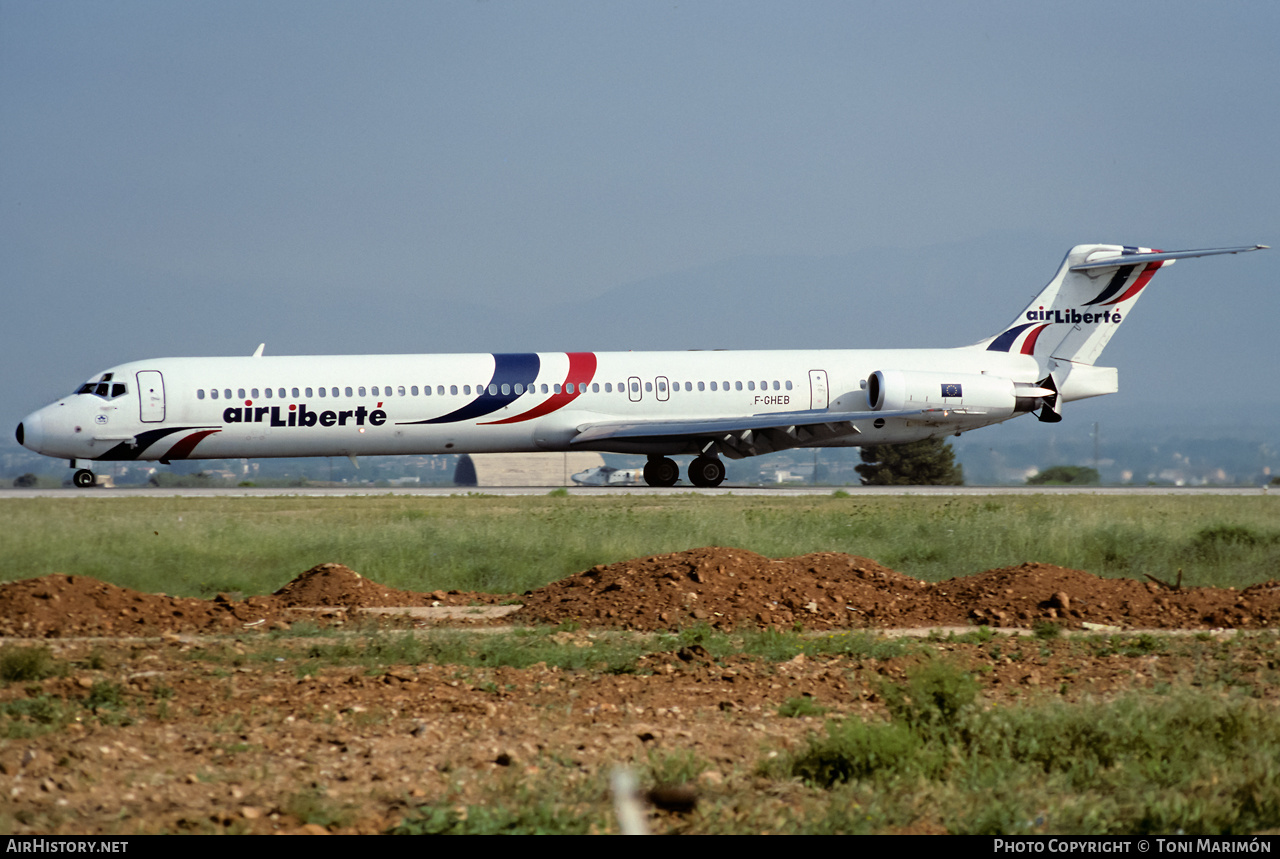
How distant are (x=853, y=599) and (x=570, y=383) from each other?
19248mm

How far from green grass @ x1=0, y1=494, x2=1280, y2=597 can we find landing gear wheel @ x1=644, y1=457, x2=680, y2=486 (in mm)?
9084

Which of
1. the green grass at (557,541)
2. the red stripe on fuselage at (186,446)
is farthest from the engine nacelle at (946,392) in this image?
the red stripe on fuselage at (186,446)

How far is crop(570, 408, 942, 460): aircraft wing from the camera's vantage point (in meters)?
31.8

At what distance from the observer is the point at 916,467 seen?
187ft

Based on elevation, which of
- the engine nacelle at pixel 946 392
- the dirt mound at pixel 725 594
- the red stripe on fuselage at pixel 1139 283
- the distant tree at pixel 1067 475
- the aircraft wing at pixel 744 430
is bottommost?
the distant tree at pixel 1067 475

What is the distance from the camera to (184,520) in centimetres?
2123

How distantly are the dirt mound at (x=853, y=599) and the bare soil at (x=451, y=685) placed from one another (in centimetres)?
3

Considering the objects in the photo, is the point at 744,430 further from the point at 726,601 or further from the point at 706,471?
the point at 726,601

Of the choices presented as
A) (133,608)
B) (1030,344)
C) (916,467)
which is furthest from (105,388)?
(916,467)

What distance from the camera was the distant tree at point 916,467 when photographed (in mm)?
57062

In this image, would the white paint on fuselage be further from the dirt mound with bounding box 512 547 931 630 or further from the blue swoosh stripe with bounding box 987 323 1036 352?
the dirt mound with bounding box 512 547 931 630

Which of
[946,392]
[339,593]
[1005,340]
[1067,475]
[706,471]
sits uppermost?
[1005,340]

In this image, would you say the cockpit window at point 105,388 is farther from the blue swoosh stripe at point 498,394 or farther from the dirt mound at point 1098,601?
the dirt mound at point 1098,601

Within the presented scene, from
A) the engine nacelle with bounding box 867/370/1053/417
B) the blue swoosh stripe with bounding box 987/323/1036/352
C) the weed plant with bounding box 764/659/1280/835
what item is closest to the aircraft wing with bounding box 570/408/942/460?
the engine nacelle with bounding box 867/370/1053/417
